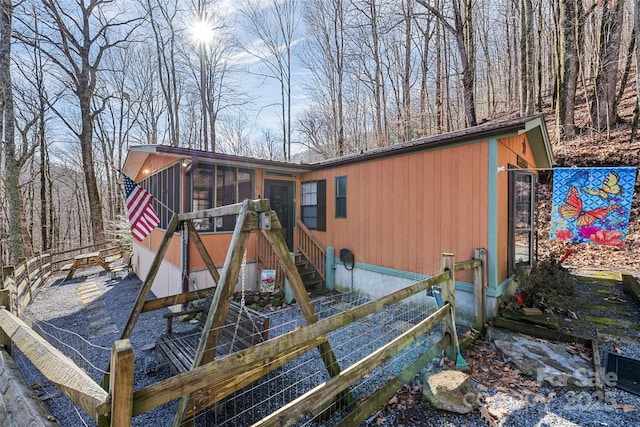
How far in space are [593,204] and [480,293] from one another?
308cm

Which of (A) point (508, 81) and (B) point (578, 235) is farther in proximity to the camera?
(A) point (508, 81)

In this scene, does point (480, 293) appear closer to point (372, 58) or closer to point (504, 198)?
point (504, 198)

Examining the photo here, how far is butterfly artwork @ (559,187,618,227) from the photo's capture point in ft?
17.5

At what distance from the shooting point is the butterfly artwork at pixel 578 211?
5.33 m

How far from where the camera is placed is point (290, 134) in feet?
57.3

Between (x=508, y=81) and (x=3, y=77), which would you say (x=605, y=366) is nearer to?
(x=3, y=77)

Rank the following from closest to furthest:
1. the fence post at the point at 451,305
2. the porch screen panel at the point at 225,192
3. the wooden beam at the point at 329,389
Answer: the wooden beam at the point at 329,389 < the fence post at the point at 451,305 < the porch screen panel at the point at 225,192

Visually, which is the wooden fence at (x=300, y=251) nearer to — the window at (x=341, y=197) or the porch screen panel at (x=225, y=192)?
the porch screen panel at (x=225, y=192)

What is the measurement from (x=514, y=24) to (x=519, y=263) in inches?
648

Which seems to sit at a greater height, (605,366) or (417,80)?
(417,80)

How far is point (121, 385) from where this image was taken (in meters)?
1.31

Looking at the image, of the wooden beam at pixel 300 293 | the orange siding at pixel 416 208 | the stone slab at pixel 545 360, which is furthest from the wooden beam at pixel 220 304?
the orange siding at pixel 416 208

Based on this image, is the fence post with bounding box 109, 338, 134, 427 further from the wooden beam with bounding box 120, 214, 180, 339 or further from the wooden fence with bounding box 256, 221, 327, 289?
the wooden fence with bounding box 256, 221, 327, 289

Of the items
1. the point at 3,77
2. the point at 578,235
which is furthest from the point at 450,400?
the point at 3,77
